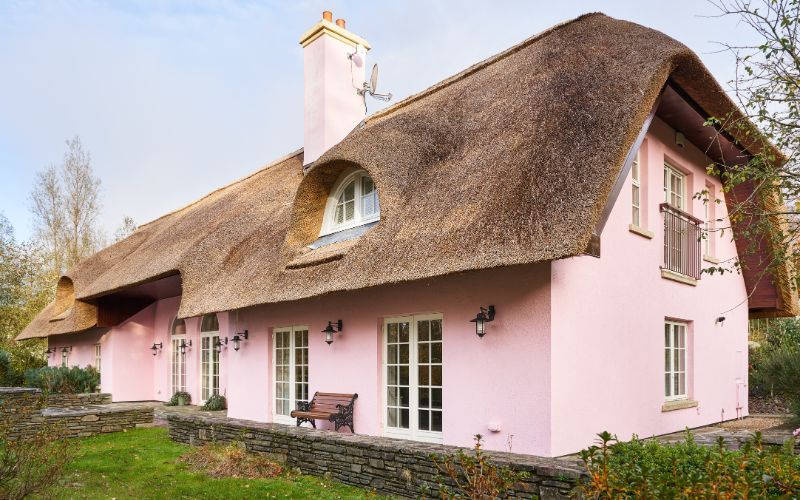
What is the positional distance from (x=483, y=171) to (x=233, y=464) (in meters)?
5.06

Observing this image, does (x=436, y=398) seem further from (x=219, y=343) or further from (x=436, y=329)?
(x=219, y=343)

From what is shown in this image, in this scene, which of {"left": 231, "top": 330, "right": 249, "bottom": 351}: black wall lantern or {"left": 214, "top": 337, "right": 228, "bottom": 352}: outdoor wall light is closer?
{"left": 231, "top": 330, "right": 249, "bottom": 351}: black wall lantern

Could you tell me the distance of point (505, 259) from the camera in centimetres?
650

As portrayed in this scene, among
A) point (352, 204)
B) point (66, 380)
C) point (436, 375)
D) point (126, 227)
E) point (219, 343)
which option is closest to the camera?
point (436, 375)

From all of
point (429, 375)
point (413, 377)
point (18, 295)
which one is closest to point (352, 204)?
point (413, 377)

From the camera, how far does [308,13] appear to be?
14000 millimetres

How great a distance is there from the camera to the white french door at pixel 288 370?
35.7 feet

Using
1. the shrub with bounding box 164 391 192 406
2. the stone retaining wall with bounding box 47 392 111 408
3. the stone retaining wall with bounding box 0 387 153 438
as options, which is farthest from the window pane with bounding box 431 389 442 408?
the stone retaining wall with bounding box 47 392 111 408

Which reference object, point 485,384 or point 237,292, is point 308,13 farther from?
point 485,384

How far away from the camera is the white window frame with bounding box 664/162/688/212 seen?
10.0 meters

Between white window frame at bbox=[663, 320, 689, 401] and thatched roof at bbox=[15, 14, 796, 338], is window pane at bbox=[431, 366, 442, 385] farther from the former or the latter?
white window frame at bbox=[663, 320, 689, 401]

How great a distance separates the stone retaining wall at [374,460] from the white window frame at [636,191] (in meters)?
4.47

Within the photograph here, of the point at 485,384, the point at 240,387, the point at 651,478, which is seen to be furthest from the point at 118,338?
the point at 651,478

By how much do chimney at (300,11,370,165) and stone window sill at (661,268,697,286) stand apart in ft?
23.1
